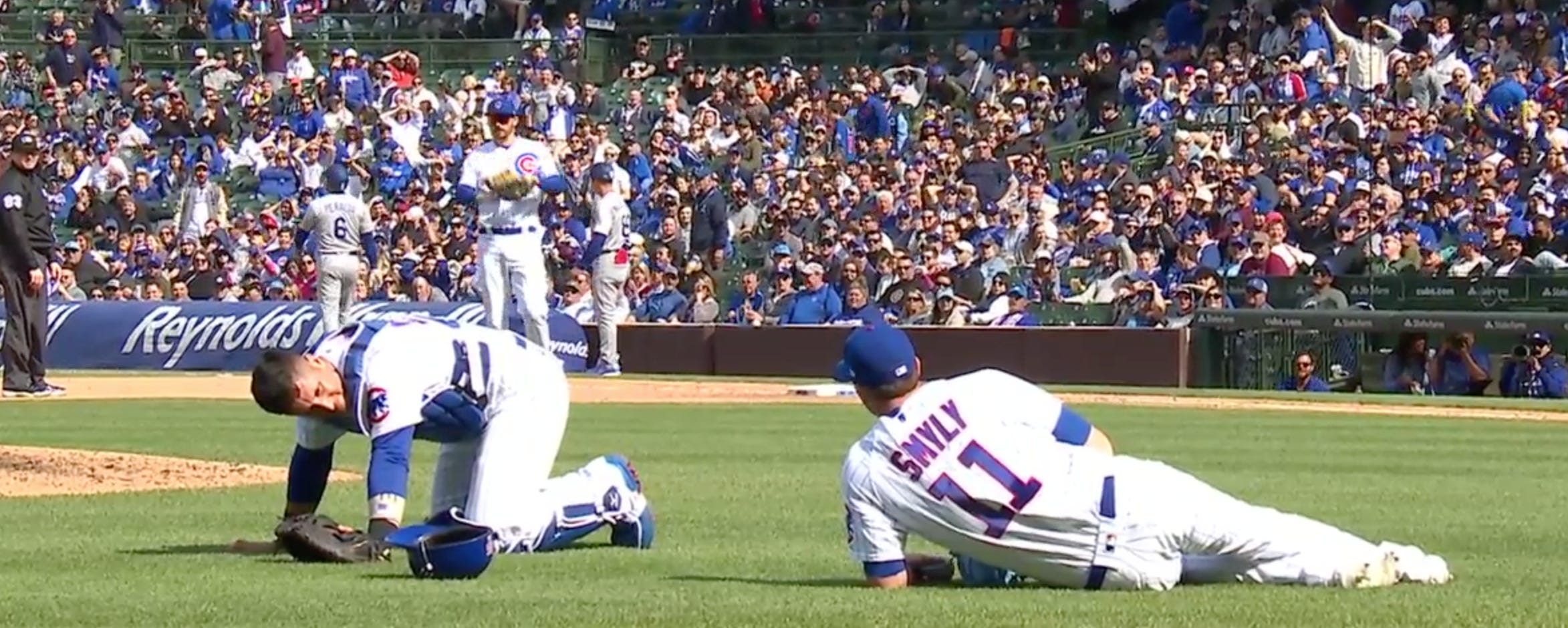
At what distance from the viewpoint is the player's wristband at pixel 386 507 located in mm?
7500

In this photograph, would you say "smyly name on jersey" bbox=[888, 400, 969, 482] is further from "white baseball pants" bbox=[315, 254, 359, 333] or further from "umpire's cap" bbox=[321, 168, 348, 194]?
"umpire's cap" bbox=[321, 168, 348, 194]

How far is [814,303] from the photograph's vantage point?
2342 centimetres

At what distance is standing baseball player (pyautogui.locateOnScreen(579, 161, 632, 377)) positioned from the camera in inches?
835

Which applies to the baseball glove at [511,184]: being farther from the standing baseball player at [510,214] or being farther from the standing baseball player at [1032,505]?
the standing baseball player at [1032,505]

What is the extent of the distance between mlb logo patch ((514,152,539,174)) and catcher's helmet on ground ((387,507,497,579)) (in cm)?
993

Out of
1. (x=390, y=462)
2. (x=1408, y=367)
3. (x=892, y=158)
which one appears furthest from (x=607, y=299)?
(x=390, y=462)

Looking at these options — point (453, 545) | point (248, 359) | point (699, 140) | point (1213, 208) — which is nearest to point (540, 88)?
point (699, 140)

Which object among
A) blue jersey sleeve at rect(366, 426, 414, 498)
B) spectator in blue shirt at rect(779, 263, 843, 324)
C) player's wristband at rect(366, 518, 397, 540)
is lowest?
spectator in blue shirt at rect(779, 263, 843, 324)

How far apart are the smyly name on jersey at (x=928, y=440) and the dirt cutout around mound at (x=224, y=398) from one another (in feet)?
17.8

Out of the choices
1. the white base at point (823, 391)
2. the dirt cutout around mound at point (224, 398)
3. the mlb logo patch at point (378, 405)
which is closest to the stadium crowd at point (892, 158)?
the dirt cutout around mound at point (224, 398)

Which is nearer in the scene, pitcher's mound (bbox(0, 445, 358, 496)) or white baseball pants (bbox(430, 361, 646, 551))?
white baseball pants (bbox(430, 361, 646, 551))

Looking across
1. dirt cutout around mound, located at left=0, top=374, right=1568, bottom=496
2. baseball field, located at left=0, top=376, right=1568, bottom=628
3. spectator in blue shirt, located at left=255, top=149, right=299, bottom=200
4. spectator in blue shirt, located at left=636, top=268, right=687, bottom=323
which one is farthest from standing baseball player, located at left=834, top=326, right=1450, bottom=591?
spectator in blue shirt, located at left=255, top=149, right=299, bottom=200

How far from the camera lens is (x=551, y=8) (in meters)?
35.6

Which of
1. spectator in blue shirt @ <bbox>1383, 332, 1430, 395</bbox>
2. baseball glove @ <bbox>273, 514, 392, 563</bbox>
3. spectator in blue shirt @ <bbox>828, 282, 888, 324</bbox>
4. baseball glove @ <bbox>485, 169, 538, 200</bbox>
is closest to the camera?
baseball glove @ <bbox>273, 514, 392, 563</bbox>
